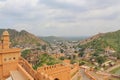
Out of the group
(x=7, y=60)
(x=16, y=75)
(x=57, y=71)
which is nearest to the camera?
(x=16, y=75)

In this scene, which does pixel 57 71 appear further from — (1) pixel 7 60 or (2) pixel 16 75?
(1) pixel 7 60

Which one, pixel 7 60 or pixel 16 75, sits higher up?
pixel 7 60

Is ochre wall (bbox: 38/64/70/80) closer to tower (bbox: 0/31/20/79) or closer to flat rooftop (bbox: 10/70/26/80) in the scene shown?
flat rooftop (bbox: 10/70/26/80)

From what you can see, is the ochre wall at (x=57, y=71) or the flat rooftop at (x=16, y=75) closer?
the flat rooftop at (x=16, y=75)

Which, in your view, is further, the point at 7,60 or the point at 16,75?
the point at 7,60

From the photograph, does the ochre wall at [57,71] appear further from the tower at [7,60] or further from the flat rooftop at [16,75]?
the tower at [7,60]

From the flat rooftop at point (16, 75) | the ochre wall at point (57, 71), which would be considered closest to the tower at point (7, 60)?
the flat rooftop at point (16, 75)

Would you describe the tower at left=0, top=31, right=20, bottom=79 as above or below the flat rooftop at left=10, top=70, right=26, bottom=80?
above

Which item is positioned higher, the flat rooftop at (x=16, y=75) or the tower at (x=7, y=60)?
the tower at (x=7, y=60)

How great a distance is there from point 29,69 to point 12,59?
7.16 ft

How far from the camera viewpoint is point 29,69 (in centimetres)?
2311

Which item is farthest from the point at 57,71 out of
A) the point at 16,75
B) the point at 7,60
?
the point at 7,60

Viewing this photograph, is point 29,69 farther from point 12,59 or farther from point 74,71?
point 74,71

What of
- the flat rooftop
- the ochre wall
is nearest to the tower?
the flat rooftop
